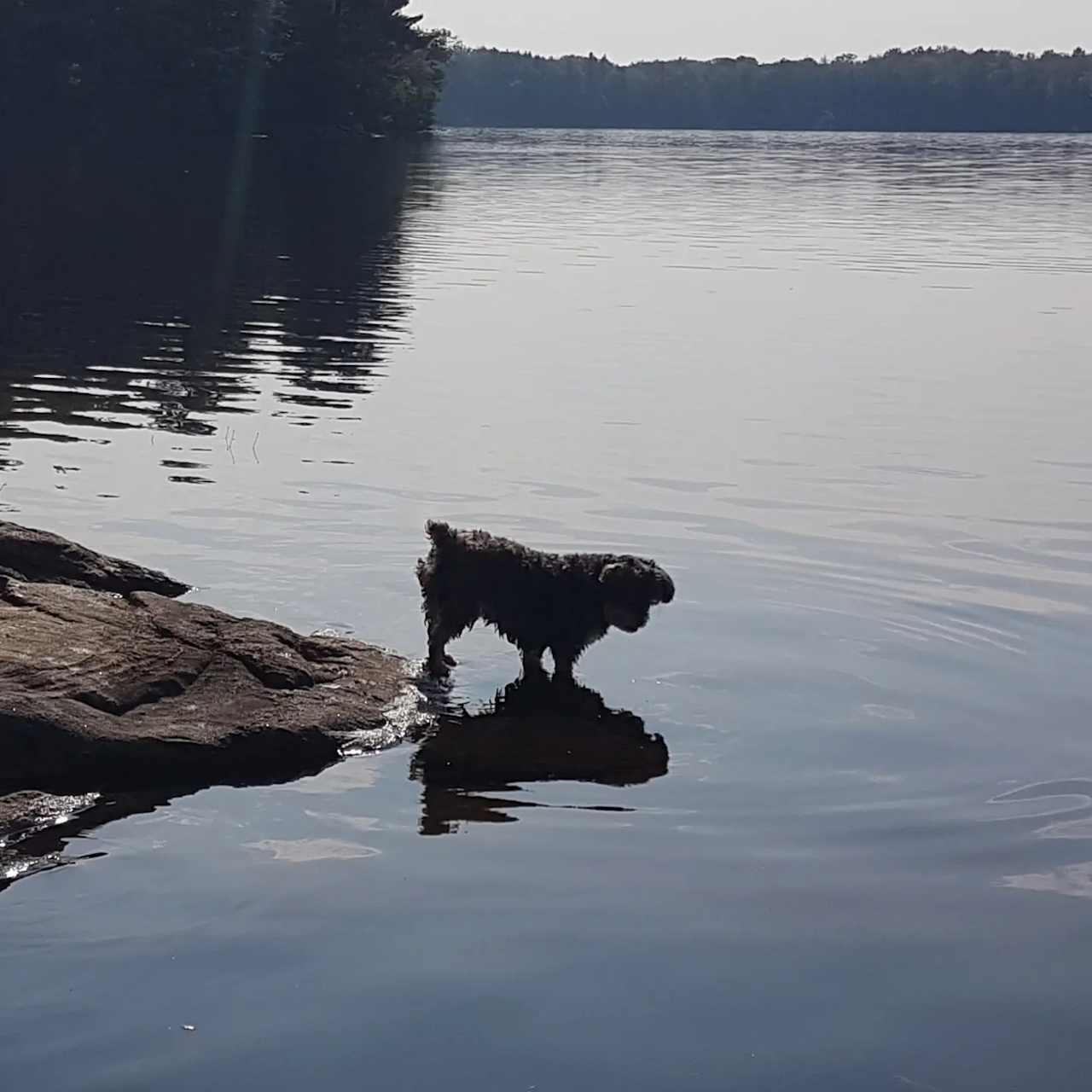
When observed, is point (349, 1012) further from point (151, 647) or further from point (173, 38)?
point (173, 38)

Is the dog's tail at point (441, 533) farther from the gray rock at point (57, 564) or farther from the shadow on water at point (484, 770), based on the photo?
the gray rock at point (57, 564)

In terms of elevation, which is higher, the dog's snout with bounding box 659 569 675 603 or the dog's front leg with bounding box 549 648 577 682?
the dog's snout with bounding box 659 569 675 603

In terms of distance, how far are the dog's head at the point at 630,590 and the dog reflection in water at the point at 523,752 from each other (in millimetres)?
554

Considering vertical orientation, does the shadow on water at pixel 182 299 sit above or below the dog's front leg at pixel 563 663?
above

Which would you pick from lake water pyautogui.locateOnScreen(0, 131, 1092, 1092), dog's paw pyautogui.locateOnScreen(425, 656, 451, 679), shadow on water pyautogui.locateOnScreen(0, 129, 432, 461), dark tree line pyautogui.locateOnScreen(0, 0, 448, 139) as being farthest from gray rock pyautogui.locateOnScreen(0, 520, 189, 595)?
dark tree line pyautogui.locateOnScreen(0, 0, 448, 139)

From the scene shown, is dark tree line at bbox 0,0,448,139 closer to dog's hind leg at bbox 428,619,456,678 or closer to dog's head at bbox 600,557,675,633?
dog's hind leg at bbox 428,619,456,678

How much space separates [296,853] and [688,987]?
206 centimetres

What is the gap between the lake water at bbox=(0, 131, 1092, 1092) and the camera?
6789 mm

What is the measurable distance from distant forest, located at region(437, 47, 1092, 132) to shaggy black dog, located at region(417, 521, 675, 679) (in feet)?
564

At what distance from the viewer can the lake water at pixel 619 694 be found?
267 inches

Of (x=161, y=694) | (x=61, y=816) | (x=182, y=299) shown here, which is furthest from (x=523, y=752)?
(x=182, y=299)

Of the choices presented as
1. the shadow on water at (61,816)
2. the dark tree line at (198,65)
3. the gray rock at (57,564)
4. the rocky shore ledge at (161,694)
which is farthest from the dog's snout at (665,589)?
the dark tree line at (198,65)

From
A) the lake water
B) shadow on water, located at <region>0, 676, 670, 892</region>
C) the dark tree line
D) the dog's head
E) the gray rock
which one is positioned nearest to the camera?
the lake water

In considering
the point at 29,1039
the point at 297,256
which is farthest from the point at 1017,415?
the point at 297,256
